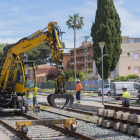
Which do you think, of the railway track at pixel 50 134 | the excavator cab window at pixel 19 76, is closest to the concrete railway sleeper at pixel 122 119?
the railway track at pixel 50 134

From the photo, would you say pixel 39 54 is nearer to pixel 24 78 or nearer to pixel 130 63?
pixel 130 63

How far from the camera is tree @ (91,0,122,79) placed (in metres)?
47.8

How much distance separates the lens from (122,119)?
9766 millimetres

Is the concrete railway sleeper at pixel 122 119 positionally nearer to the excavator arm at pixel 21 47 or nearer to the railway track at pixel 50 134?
the railway track at pixel 50 134

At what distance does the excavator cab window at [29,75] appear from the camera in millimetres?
15509

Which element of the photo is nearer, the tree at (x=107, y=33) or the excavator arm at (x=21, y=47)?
the excavator arm at (x=21, y=47)

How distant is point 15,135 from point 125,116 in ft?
13.5

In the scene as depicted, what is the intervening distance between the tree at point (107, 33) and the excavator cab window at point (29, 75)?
107 feet

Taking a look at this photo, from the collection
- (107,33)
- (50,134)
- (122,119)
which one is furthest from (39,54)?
(122,119)

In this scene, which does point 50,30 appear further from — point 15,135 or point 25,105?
point 15,135

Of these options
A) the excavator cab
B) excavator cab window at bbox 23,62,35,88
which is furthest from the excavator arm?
excavator cab window at bbox 23,62,35,88

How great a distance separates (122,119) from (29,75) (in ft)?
25.1

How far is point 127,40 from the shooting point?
68.8 m

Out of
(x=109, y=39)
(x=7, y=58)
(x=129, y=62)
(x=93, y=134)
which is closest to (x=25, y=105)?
(x=7, y=58)
